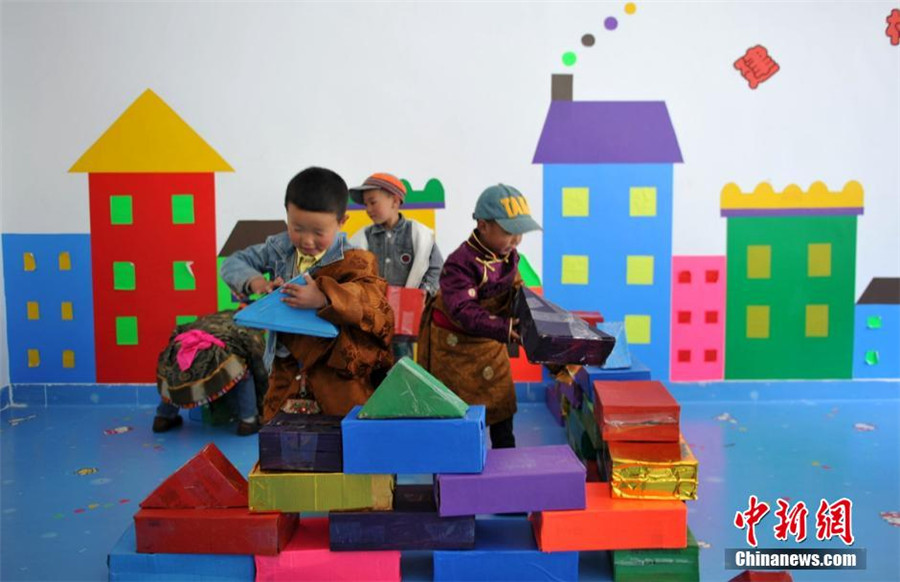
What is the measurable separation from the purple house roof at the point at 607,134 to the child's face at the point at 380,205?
1.02m

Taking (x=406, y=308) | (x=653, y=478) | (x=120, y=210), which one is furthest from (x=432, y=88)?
(x=653, y=478)

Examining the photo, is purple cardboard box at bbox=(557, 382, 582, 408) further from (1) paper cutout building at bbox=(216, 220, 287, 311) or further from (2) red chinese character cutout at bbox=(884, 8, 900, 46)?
(2) red chinese character cutout at bbox=(884, 8, 900, 46)

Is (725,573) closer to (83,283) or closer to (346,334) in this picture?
(346,334)

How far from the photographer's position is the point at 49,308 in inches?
202

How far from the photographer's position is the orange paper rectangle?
2.58m

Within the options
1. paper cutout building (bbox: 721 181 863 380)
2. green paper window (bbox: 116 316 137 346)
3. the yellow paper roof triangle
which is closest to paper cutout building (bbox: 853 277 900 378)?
paper cutout building (bbox: 721 181 863 380)

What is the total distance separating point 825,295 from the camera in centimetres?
516

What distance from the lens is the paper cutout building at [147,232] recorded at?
5031 millimetres

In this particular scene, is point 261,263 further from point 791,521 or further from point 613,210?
point 613,210

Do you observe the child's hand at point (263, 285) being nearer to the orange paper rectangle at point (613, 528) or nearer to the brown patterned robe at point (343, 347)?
the brown patterned robe at point (343, 347)

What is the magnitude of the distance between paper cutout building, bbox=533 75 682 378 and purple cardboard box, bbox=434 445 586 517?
2.63 meters

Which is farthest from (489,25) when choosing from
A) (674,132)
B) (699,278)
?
(699,278)
